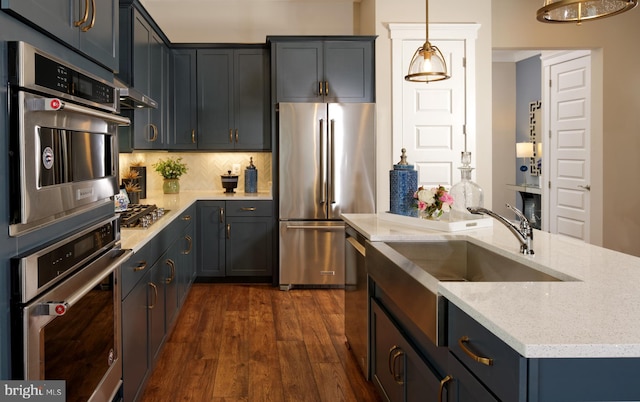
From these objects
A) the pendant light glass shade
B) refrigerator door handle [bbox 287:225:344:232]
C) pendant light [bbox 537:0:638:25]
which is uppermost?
the pendant light glass shade

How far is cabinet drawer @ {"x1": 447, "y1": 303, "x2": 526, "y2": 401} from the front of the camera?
1.25 m

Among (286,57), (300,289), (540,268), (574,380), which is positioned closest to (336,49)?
(286,57)

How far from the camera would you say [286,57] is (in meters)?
5.57

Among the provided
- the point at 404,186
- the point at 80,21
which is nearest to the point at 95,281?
the point at 80,21

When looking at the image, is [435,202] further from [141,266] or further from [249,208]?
[249,208]

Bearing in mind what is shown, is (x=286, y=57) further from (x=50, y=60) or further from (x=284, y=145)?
(x=50, y=60)

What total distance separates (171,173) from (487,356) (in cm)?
494

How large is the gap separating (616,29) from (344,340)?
426cm

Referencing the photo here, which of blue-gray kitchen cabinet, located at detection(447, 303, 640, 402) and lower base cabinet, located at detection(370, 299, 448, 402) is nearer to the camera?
blue-gray kitchen cabinet, located at detection(447, 303, 640, 402)

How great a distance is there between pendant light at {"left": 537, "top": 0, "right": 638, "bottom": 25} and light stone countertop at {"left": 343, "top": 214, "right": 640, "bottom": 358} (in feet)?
2.85

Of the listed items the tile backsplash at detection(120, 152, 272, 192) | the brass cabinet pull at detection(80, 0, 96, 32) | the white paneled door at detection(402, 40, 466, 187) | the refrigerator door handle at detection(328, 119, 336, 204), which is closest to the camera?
the brass cabinet pull at detection(80, 0, 96, 32)

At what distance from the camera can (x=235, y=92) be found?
584cm

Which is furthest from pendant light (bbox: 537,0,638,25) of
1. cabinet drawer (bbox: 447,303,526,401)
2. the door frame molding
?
the door frame molding

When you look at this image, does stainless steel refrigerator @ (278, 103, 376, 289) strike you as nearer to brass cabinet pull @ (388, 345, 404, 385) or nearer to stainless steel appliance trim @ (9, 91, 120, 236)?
brass cabinet pull @ (388, 345, 404, 385)
